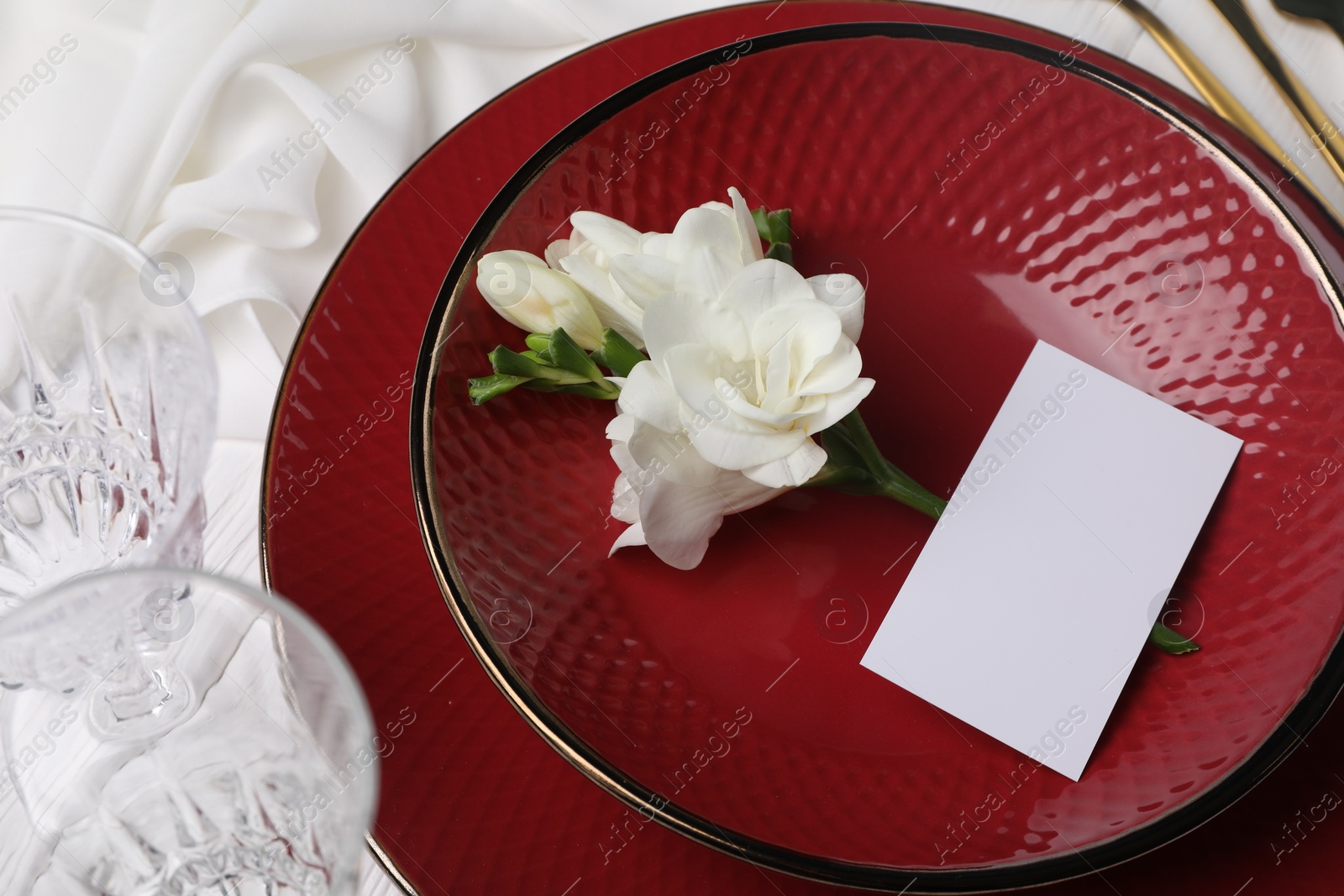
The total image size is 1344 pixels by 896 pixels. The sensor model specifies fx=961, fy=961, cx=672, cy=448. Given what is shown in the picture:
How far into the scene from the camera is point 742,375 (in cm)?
26

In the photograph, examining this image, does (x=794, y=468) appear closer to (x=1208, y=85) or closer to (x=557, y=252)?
(x=557, y=252)

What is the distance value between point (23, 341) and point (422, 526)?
16 centimetres

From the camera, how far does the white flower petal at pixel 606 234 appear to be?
0.92 ft

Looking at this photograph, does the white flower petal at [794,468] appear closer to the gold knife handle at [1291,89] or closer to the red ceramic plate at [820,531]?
the red ceramic plate at [820,531]

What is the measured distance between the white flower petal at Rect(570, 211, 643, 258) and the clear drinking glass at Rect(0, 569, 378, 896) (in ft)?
0.43

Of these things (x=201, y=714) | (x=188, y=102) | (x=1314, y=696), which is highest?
(x=1314, y=696)

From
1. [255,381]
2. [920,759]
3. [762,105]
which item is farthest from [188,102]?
[920,759]

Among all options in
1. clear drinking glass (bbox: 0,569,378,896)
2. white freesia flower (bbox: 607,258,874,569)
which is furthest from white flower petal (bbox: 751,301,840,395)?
clear drinking glass (bbox: 0,569,378,896)

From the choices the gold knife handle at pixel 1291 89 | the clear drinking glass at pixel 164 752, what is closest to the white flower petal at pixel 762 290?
the clear drinking glass at pixel 164 752

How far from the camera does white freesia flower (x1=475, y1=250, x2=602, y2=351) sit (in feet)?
0.92

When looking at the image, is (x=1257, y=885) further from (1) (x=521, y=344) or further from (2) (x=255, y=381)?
(2) (x=255, y=381)

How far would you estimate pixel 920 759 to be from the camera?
29 centimetres

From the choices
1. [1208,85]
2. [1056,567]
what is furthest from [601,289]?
[1208,85]

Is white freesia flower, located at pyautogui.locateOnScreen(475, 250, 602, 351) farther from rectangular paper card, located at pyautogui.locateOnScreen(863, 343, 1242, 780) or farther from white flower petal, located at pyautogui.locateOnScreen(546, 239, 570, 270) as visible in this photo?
rectangular paper card, located at pyautogui.locateOnScreen(863, 343, 1242, 780)
